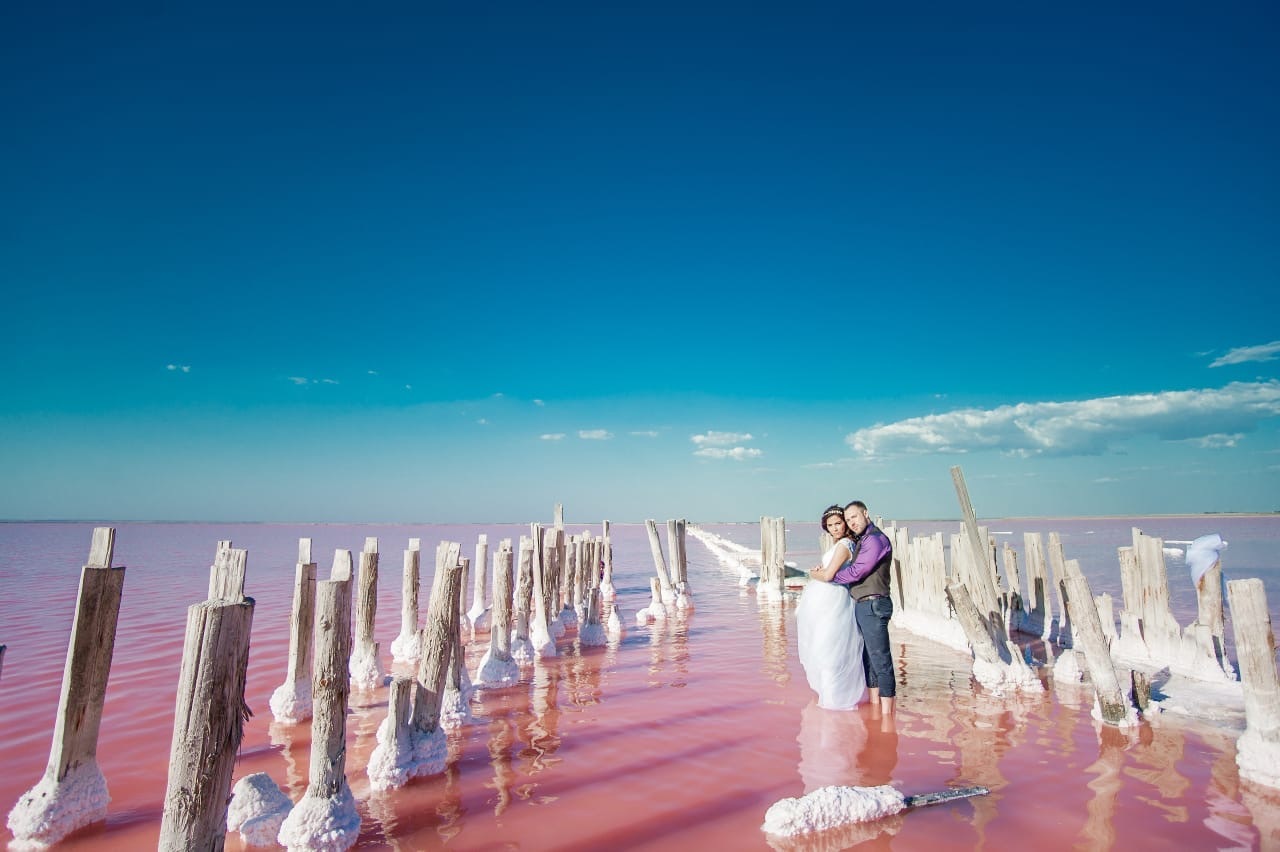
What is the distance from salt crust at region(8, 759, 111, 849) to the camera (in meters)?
3.85

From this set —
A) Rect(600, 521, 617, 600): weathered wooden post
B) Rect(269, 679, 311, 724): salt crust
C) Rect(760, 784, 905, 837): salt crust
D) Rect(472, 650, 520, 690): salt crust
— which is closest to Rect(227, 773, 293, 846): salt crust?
Rect(269, 679, 311, 724): salt crust

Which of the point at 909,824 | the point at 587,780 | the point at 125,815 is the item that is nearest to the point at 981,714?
the point at 909,824

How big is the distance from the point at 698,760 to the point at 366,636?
4.24 metres

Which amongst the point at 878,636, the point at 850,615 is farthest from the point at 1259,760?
the point at 850,615

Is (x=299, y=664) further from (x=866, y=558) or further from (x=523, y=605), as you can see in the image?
(x=866, y=558)

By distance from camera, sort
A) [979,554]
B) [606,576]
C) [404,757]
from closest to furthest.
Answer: [404,757]
[979,554]
[606,576]

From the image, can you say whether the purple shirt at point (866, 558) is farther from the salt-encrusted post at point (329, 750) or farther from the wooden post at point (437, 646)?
the salt-encrusted post at point (329, 750)

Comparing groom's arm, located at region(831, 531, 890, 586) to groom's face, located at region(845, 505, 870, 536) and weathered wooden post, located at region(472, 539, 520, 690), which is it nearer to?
groom's face, located at region(845, 505, 870, 536)

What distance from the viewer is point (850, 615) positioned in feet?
20.5

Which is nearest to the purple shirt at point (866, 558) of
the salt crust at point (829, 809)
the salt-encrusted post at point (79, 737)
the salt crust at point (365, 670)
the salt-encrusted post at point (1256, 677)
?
the salt crust at point (829, 809)

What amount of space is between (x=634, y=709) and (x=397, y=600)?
30.2 ft

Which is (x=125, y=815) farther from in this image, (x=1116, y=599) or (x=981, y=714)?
(x=1116, y=599)

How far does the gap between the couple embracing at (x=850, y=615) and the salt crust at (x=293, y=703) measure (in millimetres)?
4625

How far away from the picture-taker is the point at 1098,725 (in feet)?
19.0
